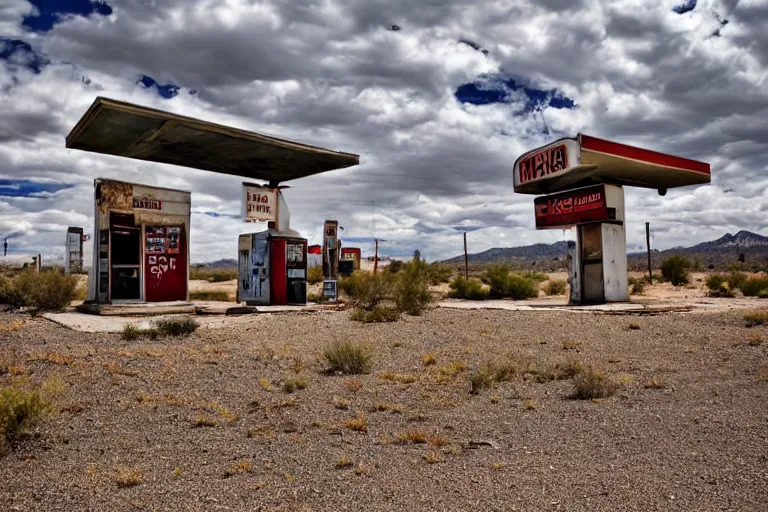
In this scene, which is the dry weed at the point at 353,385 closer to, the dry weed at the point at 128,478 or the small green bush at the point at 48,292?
the dry weed at the point at 128,478

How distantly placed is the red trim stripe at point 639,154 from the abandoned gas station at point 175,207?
7582mm

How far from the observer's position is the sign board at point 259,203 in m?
20.5

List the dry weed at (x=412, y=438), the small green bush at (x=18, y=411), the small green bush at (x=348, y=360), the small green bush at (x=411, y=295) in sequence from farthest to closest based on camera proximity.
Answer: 1. the small green bush at (x=411, y=295)
2. the small green bush at (x=348, y=360)
3. the dry weed at (x=412, y=438)
4. the small green bush at (x=18, y=411)

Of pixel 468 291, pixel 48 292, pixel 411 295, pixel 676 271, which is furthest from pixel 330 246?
pixel 676 271

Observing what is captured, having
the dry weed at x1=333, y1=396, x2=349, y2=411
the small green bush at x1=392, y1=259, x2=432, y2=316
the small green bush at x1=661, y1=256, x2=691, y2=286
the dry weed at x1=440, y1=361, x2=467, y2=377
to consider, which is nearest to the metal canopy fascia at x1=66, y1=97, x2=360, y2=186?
the small green bush at x1=392, y1=259, x2=432, y2=316

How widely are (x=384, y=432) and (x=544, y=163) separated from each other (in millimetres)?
16444

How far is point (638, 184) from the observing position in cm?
2447

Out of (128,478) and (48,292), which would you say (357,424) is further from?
(48,292)

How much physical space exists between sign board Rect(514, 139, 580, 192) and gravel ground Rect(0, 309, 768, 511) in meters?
8.44

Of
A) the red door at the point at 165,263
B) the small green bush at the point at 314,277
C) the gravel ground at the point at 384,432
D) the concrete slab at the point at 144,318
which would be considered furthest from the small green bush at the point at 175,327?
the small green bush at the point at 314,277

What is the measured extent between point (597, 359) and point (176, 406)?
25.3ft

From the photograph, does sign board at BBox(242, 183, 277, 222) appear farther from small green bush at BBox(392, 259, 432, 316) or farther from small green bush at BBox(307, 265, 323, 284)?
small green bush at BBox(307, 265, 323, 284)

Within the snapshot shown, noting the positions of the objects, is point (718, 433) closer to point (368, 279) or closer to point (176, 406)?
point (176, 406)

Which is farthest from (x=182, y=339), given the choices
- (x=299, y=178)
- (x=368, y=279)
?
(x=299, y=178)
